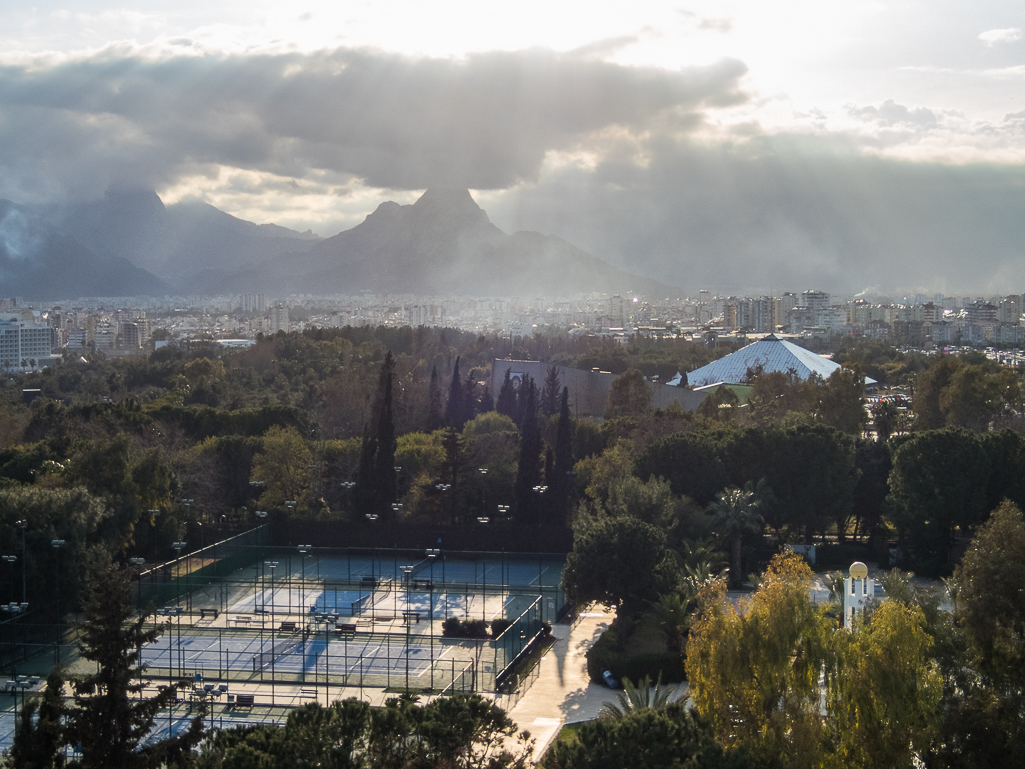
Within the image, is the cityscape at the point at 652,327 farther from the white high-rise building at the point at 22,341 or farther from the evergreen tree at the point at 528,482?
the evergreen tree at the point at 528,482

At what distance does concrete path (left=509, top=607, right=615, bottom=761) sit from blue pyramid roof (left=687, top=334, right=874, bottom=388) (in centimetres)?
4756

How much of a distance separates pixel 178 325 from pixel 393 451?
16114 centimetres

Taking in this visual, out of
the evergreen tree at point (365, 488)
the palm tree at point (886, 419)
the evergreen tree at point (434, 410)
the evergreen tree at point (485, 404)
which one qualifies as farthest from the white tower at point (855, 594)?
the evergreen tree at point (485, 404)

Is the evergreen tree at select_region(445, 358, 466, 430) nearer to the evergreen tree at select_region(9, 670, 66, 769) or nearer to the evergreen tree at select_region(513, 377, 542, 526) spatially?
the evergreen tree at select_region(513, 377, 542, 526)

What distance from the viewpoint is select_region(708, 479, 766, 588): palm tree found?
25641 mm

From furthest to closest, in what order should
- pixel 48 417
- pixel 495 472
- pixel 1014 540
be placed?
pixel 48 417 → pixel 495 472 → pixel 1014 540

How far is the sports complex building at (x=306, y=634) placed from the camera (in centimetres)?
1825

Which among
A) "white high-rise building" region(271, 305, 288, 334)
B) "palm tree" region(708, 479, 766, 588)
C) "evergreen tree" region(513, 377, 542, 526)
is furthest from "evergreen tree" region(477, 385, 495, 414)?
"white high-rise building" region(271, 305, 288, 334)

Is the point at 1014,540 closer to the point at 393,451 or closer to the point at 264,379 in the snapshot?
the point at 393,451

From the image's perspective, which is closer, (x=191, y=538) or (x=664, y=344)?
(x=191, y=538)

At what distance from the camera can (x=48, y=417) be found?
127ft

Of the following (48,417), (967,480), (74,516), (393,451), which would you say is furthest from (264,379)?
(967,480)

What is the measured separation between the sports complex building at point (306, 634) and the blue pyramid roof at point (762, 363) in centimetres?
4538

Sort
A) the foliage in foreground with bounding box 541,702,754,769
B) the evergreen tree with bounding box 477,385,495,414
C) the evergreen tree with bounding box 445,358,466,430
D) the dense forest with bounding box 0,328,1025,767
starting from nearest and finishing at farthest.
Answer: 1. the foliage in foreground with bounding box 541,702,754,769
2. the dense forest with bounding box 0,328,1025,767
3. the evergreen tree with bounding box 445,358,466,430
4. the evergreen tree with bounding box 477,385,495,414
